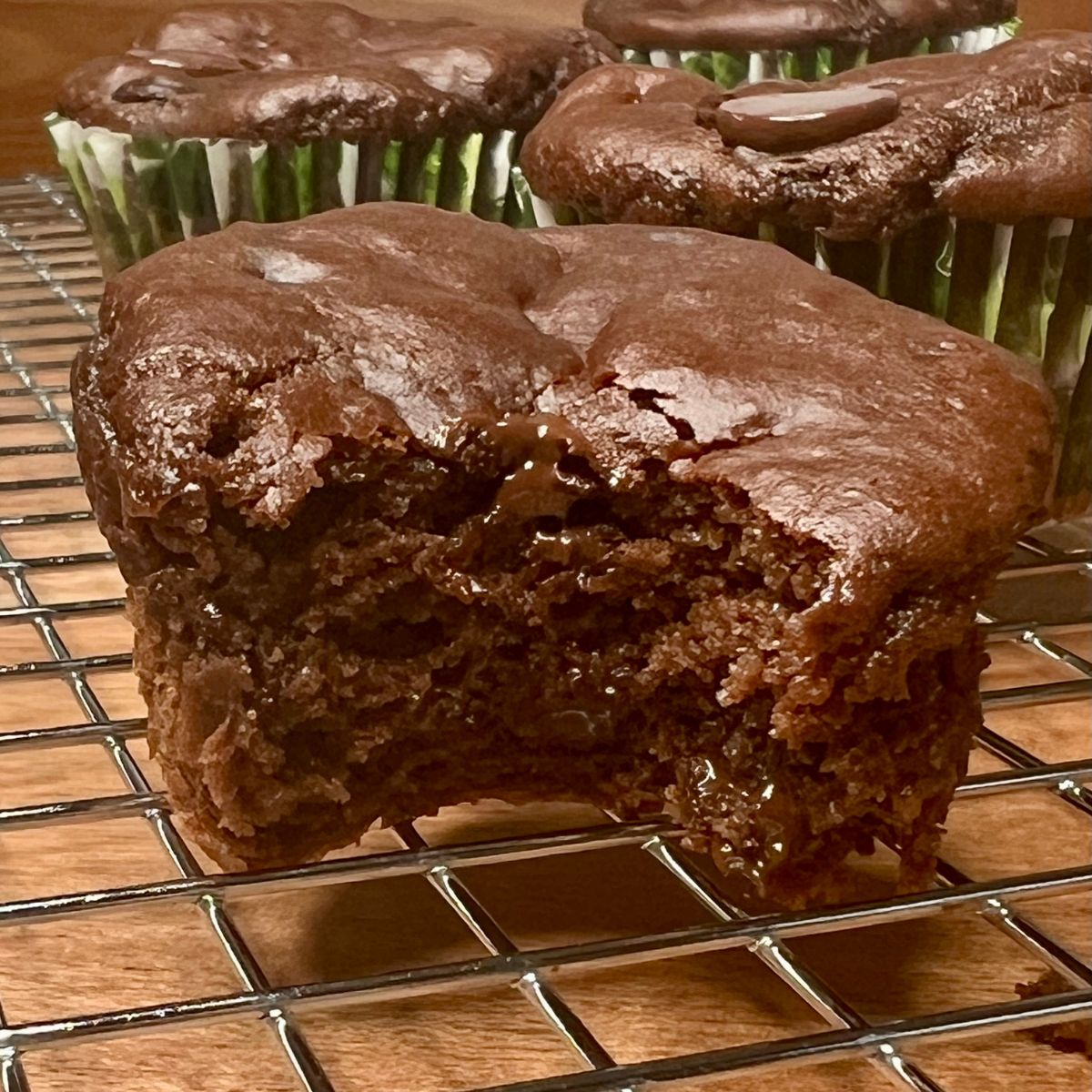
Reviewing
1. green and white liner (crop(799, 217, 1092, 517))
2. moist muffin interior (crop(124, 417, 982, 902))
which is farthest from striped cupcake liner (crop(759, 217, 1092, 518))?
moist muffin interior (crop(124, 417, 982, 902))

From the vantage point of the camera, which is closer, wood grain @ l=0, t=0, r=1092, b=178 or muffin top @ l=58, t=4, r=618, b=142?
muffin top @ l=58, t=4, r=618, b=142

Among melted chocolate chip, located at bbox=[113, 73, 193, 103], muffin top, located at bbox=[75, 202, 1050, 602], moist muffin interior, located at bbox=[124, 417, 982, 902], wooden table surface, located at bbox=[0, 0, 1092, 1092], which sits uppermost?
muffin top, located at bbox=[75, 202, 1050, 602]

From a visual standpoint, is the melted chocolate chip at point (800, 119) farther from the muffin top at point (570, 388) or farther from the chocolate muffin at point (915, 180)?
the muffin top at point (570, 388)

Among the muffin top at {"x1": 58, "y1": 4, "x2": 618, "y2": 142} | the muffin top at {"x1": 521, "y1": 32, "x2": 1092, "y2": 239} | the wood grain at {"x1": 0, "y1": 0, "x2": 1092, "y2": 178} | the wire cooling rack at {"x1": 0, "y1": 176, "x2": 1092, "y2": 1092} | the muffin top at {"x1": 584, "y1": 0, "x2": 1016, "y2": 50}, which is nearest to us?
the wire cooling rack at {"x1": 0, "y1": 176, "x2": 1092, "y2": 1092}

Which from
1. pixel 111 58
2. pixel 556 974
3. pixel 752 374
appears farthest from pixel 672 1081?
pixel 111 58

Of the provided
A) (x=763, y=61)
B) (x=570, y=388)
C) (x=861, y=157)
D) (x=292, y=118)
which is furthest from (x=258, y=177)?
(x=570, y=388)

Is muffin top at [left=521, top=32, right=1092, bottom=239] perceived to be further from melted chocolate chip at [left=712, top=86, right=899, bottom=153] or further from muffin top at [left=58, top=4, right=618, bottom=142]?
muffin top at [left=58, top=4, right=618, bottom=142]

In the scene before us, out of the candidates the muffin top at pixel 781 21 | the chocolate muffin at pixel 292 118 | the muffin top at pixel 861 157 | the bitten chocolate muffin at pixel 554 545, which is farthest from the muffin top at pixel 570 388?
the muffin top at pixel 781 21
